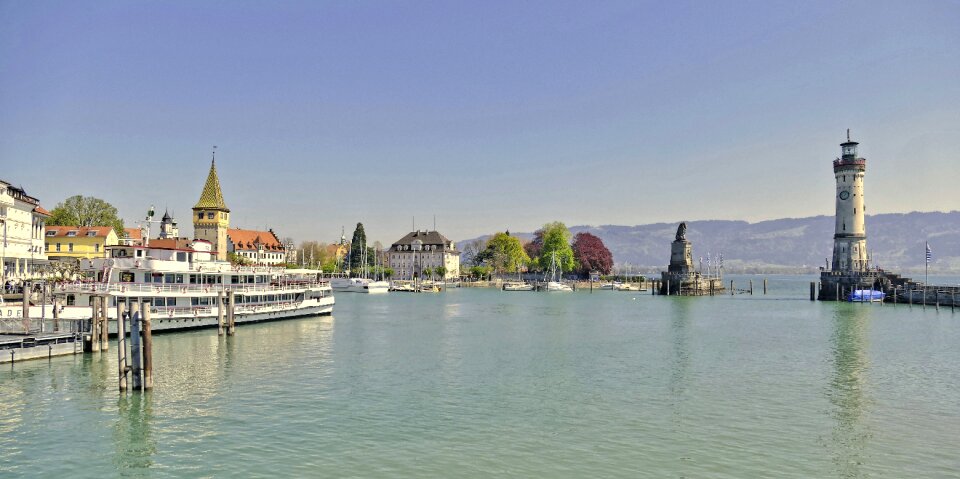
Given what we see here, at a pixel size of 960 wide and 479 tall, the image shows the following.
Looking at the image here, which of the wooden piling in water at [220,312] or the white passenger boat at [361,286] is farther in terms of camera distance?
the white passenger boat at [361,286]

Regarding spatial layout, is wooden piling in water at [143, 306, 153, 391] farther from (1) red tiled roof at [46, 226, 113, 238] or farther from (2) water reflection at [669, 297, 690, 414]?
(1) red tiled roof at [46, 226, 113, 238]

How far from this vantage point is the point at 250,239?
7411 inches

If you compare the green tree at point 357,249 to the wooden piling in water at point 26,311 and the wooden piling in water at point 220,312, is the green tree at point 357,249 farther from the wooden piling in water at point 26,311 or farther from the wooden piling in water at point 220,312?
the wooden piling in water at point 26,311

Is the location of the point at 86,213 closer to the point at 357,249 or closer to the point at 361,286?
the point at 361,286

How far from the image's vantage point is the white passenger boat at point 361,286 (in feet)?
507

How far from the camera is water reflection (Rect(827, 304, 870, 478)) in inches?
901

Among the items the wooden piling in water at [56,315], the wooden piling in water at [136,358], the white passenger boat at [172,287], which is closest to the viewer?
the wooden piling in water at [136,358]

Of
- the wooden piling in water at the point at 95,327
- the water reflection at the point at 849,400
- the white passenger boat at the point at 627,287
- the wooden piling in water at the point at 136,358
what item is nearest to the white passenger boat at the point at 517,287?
the white passenger boat at the point at 627,287

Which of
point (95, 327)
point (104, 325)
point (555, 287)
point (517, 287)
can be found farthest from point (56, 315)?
point (517, 287)

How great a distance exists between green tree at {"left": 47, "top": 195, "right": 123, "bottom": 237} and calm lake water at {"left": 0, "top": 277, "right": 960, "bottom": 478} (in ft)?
239

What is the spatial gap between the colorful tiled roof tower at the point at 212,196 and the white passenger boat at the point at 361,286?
41246 millimetres

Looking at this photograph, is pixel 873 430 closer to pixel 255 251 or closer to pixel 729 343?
pixel 729 343

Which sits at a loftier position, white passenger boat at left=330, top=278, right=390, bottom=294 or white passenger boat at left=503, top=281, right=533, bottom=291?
white passenger boat at left=330, top=278, right=390, bottom=294

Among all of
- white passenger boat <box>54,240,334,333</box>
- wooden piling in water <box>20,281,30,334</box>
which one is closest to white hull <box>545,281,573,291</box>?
white passenger boat <box>54,240,334,333</box>
